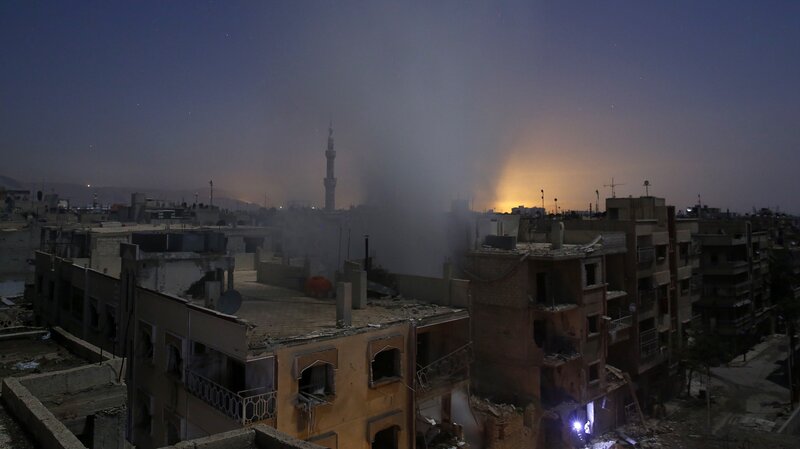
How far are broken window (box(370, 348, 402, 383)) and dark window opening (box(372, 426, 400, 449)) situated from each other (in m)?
1.90

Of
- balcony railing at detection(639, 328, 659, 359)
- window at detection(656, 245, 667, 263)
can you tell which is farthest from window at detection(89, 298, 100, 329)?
window at detection(656, 245, 667, 263)

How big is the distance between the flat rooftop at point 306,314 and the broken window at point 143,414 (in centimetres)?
486

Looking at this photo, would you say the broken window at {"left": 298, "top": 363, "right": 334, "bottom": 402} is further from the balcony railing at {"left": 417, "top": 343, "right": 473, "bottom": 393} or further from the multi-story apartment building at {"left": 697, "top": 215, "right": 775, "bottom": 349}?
the multi-story apartment building at {"left": 697, "top": 215, "right": 775, "bottom": 349}

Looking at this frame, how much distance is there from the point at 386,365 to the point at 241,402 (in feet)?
20.7

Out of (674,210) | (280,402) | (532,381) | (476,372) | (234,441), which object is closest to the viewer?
(234,441)

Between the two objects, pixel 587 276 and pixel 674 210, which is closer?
pixel 587 276

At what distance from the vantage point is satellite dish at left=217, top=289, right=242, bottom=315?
55.9 ft

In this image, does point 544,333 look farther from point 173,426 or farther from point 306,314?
point 173,426

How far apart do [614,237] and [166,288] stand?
86.3 feet

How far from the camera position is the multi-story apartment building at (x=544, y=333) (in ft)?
87.8

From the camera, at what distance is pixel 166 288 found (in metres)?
20.1

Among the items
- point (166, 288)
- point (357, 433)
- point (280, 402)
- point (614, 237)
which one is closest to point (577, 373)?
point (614, 237)

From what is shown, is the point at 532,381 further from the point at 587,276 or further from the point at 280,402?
the point at 280,402

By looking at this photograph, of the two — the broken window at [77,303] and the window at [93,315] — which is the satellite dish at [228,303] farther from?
the broken window at [77,303]
